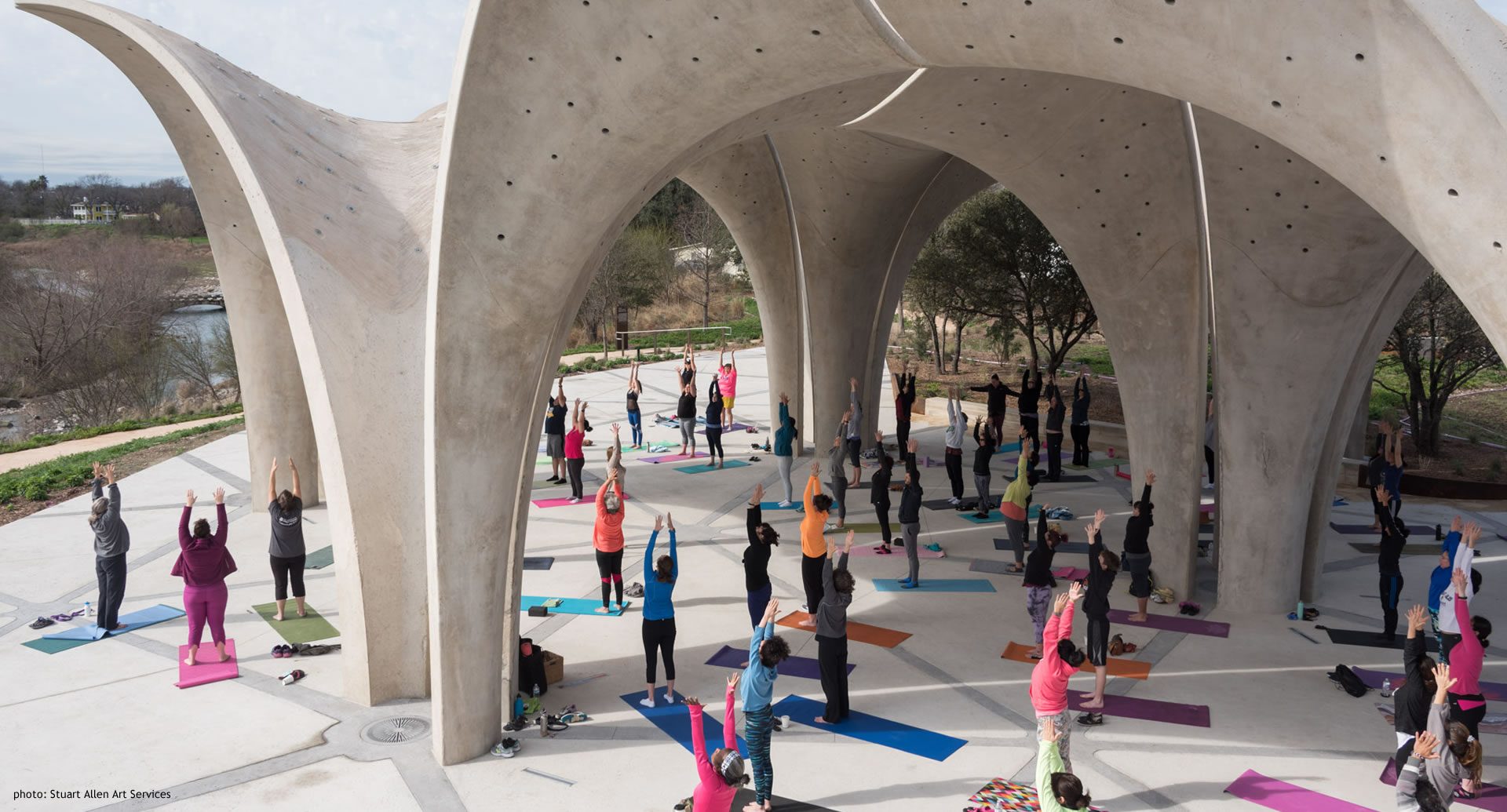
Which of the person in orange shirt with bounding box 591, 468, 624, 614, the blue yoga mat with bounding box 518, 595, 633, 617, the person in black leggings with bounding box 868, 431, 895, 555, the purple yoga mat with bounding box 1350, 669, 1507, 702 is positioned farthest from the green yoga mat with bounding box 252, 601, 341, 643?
the purple yoga mat with bounding box 1350, 669, 1507, 702

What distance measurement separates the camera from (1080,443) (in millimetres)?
19156

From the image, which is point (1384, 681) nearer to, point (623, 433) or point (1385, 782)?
point (1385, 782)

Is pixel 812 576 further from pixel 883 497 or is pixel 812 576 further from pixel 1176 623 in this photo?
pixel 1176 623

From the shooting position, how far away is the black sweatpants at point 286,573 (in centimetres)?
1122

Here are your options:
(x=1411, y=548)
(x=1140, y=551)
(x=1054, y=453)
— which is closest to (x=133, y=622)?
(x=1140, y=551)

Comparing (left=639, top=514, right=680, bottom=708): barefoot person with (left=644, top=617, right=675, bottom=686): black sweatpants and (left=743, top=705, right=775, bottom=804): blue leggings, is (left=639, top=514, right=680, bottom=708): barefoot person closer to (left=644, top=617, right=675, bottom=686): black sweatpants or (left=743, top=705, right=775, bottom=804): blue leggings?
(left=644, top=617, right=675, bottom=686): black sweatpants

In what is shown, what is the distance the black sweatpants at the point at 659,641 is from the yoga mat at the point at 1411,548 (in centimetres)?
1019

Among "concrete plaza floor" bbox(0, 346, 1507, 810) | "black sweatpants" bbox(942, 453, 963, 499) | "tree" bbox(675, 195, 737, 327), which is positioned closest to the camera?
"concrete plaza floor" bbox(0, 346, 1507, 810)

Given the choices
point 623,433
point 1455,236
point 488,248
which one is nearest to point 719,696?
point 488,248

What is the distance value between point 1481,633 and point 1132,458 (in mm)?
4709

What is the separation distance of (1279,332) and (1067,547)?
176 inches

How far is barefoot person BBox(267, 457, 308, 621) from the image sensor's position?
429 inches

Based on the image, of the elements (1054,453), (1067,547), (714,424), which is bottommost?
(1067,547)

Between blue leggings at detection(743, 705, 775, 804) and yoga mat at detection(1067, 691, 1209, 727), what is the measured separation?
3008mm
